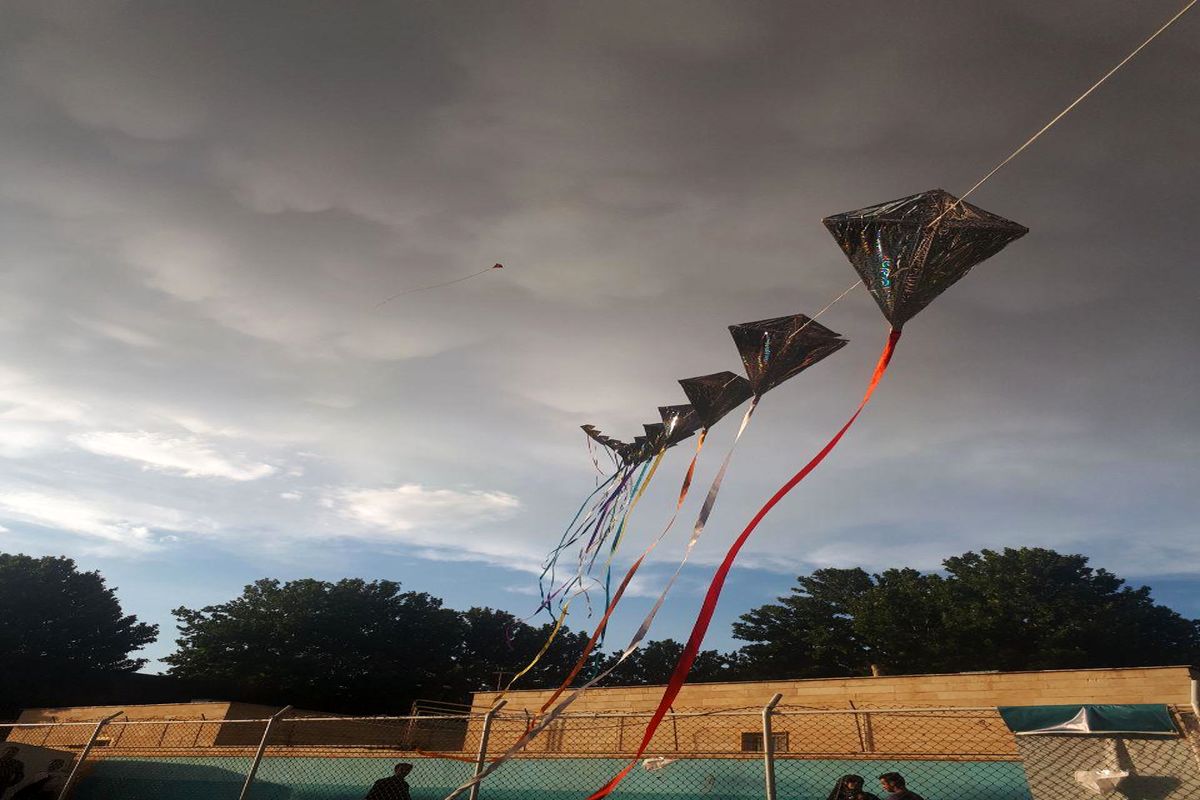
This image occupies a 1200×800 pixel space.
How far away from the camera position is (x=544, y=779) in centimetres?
974

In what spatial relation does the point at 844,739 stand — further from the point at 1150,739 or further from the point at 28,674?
the point at 28,674

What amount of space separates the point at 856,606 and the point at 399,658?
25.6 metres

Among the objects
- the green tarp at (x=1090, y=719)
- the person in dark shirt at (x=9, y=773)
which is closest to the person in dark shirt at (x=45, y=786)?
the person in dark shirt at (x=9, y=773)

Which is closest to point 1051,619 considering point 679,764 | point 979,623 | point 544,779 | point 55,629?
point 979,623

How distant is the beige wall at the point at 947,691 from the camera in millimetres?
13211

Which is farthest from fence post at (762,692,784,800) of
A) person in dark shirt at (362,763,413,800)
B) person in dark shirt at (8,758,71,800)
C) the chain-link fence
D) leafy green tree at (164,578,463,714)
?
leafy green tree at (164,578,463,714)

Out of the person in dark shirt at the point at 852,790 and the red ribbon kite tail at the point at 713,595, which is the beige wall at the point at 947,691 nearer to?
the person in dark shirt at the point at 852,790

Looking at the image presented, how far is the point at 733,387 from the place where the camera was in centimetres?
606

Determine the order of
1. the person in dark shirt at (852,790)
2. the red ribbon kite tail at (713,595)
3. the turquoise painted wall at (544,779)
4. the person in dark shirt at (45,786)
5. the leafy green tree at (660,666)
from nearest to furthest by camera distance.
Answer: the red ribbon kite tail at (713,595) → the person in dark shirt at (852,790) → the person in dark shirt at (45,786) → the turquoise painted wall at (544,779) → the leafy green tree at (660,666)

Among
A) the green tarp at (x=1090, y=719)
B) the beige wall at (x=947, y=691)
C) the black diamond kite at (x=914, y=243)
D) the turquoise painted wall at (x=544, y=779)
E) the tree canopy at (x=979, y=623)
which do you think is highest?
the tree canopy at (x=979, y=623)

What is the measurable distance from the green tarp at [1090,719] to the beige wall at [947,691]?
407 inches

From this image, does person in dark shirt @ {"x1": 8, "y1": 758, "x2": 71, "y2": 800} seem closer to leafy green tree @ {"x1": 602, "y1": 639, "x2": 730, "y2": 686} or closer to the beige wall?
the beige wall

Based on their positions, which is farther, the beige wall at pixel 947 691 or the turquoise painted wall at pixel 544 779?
the beige wall at pixel 947 691

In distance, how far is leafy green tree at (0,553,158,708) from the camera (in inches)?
1212
